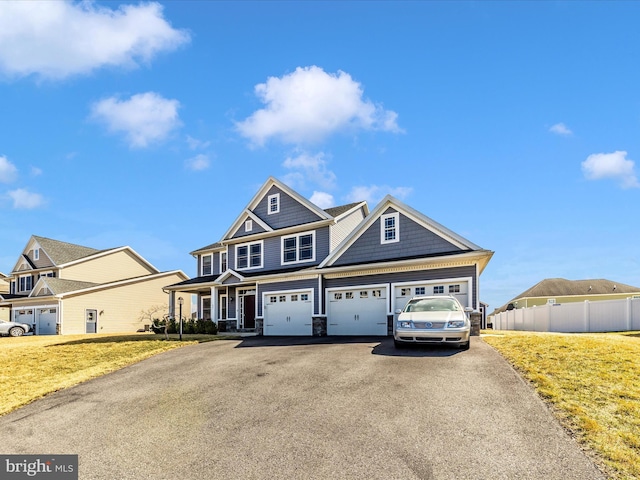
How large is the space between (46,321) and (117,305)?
17.5 feet

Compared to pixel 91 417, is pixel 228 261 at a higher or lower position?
higher

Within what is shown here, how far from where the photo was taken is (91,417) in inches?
384

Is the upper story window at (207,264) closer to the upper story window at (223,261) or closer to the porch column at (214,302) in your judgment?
the upper story window at (223,261)

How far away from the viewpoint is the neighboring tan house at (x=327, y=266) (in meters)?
21.0

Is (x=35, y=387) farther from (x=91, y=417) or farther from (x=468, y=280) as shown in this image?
(x=468, y=280)

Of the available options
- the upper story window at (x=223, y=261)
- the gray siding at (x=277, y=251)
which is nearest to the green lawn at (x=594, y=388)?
the gray siding at (x=277, y=251)

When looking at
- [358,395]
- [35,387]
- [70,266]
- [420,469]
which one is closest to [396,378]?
[358,395]

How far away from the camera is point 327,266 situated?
24.1 m

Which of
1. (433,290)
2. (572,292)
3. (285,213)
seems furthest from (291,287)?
(572,292)

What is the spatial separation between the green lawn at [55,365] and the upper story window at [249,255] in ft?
33.8

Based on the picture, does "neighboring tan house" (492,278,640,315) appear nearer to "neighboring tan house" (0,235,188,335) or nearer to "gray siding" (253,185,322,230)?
"gray siding" (253,185,322,230)

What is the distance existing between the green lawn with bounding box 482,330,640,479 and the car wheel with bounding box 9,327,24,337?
3582 cm

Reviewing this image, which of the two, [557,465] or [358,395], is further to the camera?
[358,395]

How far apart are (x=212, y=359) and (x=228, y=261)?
17604mm
